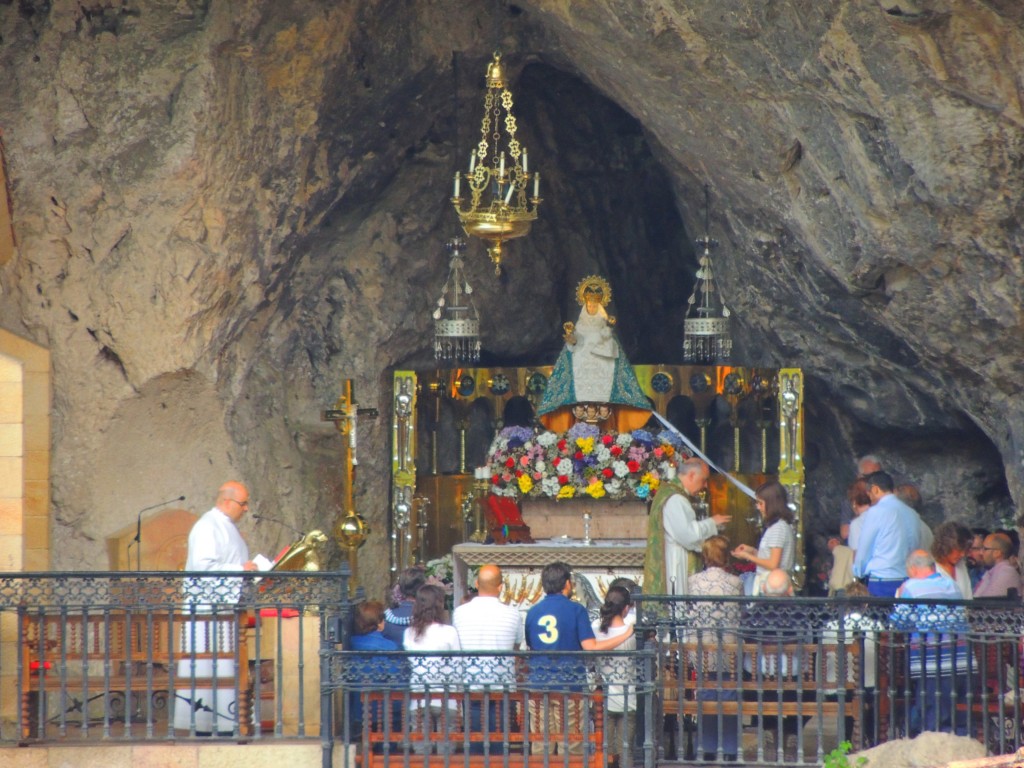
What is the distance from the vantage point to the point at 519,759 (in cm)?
1048

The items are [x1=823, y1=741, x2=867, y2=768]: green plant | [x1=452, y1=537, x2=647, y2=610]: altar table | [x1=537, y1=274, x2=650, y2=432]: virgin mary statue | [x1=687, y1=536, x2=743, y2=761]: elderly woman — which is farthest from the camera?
[x1=537, y1=274, x2=650, y2=432]: virgin mary statue

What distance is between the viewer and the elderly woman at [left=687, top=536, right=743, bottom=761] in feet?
35.0

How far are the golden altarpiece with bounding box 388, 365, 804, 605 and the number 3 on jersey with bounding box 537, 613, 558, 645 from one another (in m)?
4.22

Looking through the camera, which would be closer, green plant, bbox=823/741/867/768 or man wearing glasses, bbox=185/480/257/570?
green plant, bbox=823/741/867/768

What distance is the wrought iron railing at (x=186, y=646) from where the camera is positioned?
1089 cm

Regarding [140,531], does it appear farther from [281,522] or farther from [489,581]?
[489,581]

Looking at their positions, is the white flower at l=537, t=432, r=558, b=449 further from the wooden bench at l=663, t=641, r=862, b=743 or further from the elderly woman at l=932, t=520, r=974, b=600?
the elderly woman at l=932, t=520, r=974, b=600

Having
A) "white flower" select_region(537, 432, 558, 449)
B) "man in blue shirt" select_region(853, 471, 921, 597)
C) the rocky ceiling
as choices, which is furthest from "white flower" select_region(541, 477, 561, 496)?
"man in blue shirt" select_region(853, 471, 921, 597)

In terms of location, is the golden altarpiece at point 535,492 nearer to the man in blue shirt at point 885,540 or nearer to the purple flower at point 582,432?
the purple flower at point 582,432


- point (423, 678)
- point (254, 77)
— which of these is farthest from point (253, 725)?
point (254, 77)

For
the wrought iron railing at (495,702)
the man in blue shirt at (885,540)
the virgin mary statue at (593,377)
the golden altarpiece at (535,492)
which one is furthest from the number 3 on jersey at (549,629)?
the virgin mary statue at (593,377)

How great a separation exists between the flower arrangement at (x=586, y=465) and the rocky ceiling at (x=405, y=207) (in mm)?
1694

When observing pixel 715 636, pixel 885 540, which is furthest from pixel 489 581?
pixel 885 540

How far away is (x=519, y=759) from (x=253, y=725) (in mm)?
1747
